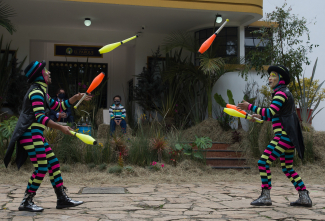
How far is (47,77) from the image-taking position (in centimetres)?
412

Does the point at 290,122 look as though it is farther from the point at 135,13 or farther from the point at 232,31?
the point at 232,31

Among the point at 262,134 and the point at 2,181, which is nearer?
the point at 2,181

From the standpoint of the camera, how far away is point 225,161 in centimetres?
815

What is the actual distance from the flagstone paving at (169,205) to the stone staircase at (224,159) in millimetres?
2047

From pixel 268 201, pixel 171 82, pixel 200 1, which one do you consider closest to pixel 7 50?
pixel 171 82

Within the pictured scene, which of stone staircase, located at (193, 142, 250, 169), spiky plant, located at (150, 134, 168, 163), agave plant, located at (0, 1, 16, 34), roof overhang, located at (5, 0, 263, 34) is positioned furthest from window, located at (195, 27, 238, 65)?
agave plant, located at (0, 1, 16, 34)

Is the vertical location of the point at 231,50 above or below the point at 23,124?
above

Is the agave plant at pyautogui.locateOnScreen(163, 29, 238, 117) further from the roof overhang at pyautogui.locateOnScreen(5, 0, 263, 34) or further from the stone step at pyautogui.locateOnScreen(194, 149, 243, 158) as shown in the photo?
the stone step at pyautogui.locateOnScreen(194, 149, 243, 158)

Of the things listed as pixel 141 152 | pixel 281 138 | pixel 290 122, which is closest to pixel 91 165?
pixel 141 152

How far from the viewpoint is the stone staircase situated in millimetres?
7964

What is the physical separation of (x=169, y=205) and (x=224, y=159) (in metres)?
4.08

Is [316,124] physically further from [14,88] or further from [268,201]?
[14,88]

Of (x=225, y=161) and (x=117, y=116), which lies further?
(x=117, y=116)

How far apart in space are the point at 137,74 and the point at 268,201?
797cm
